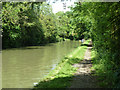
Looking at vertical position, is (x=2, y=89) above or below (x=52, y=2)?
below

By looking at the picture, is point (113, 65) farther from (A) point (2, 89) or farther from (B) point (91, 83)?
(A) point (2, 89)

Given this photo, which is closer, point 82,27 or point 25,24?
point 82,27

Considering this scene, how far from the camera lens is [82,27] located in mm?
28266

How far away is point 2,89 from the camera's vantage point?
867 centimetres

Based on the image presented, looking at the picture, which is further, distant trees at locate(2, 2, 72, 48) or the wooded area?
distant trees at locate(2, 2, 72, 48)

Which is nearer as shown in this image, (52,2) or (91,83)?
(91,83)

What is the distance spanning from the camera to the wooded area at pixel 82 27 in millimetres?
7273

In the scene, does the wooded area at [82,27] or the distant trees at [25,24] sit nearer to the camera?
the wooded area at [82,27]

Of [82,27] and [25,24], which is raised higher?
[25,24]

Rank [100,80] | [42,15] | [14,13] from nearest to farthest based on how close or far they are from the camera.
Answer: [100,80]
[14,13]
[42,15]

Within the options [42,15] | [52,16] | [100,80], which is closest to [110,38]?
[100,80]

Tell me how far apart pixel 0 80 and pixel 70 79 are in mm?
4044

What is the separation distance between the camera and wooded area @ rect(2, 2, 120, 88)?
23.9 ft

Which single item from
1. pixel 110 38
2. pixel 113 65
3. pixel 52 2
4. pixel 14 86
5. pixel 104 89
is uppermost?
pixel 52 2
